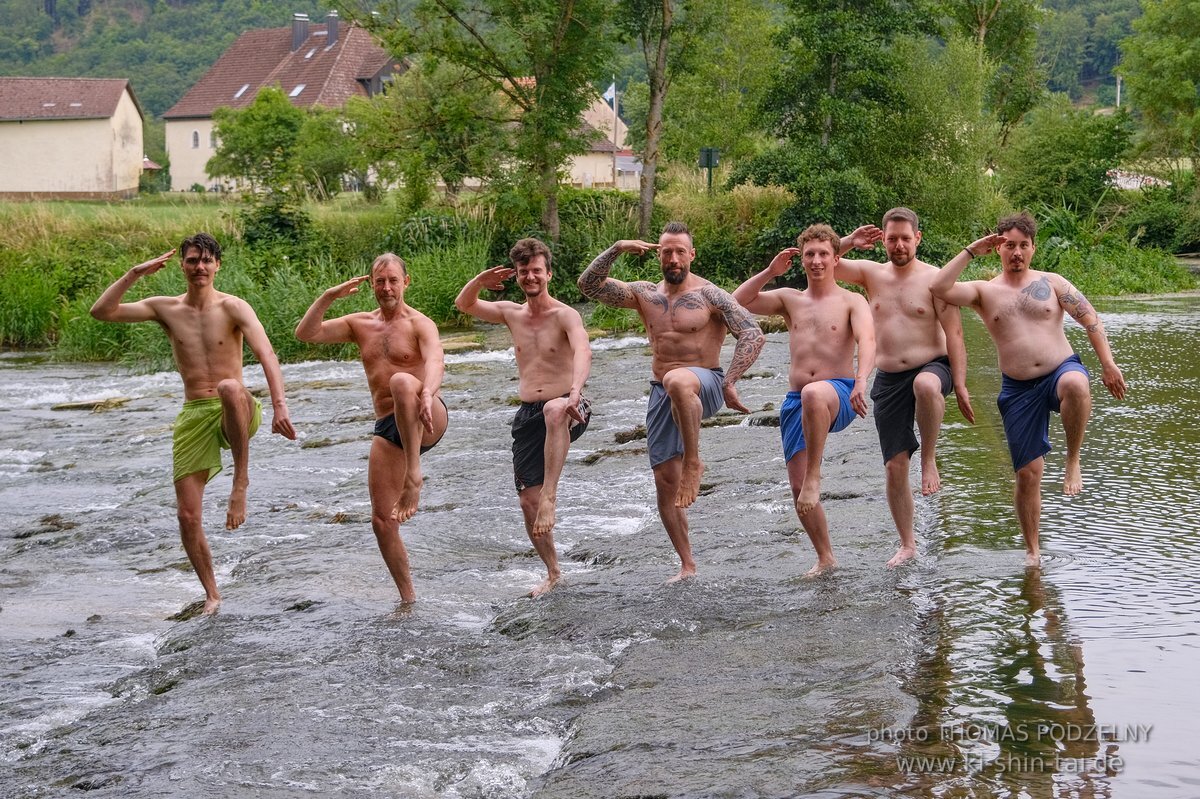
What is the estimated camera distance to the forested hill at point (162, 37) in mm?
107250

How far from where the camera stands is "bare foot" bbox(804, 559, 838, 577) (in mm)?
7688

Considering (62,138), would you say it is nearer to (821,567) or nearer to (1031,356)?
(821,567)

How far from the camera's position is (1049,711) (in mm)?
5227

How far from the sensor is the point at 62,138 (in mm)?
66375

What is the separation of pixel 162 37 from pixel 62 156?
168 ft

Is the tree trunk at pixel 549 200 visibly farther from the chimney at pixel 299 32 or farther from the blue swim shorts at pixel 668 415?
the chimney at pixel 299 32

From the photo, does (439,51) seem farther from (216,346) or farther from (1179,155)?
(1179,155)

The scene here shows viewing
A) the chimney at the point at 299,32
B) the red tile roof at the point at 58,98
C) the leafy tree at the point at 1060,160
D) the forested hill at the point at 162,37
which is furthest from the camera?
the forested hill at the point at 162,37

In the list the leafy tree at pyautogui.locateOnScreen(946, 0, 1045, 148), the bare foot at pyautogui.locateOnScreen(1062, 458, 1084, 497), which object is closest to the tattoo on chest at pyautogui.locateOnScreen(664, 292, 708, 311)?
the bare foot at pyautogui.locateOnScreen(1062, 458, 1084, 497)

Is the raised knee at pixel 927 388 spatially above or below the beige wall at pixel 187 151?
below

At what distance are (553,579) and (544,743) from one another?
2.51m

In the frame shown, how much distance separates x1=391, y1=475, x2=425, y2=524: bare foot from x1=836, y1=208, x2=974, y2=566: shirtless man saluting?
2.65 meters

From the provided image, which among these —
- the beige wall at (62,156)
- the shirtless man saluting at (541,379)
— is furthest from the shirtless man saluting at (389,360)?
the beige wall at (62,156)

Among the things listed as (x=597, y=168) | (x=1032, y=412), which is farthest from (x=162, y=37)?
(x=1032, y=412)
